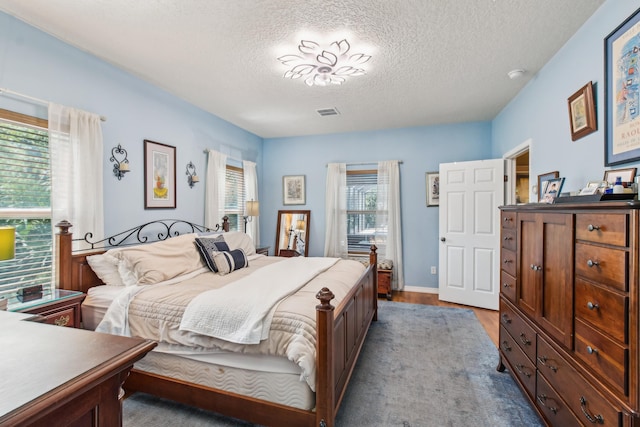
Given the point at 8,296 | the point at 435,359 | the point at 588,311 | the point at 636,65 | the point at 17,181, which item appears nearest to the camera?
the point at 588,311

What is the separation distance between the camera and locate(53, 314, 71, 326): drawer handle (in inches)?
78.0

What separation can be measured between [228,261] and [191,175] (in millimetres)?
1429

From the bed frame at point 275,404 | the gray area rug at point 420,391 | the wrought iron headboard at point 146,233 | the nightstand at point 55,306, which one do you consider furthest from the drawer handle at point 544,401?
the wrought iron headboard at point 146,233

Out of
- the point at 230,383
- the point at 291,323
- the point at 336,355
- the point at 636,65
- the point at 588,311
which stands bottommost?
the point at 230,383

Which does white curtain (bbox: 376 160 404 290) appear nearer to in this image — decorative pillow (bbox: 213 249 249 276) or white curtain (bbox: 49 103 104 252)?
decorative pillow (bbox: 213 249 249 276)

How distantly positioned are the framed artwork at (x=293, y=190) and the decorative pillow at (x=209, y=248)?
2352 millimetres

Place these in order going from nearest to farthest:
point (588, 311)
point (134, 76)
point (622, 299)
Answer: point (622, 299), point (588, 311), point (134, 76)

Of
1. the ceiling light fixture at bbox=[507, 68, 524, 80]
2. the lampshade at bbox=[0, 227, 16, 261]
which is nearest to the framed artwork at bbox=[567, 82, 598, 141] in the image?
the ceiling light fixture at bbox=[507, 68, 524, 80]

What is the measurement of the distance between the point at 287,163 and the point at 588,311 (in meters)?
4.78

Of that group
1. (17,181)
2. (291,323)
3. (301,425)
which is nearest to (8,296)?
(17,181)

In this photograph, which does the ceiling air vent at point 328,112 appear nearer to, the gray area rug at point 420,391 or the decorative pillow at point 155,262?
the decorative pillow at point 155,262

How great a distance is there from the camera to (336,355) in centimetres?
189

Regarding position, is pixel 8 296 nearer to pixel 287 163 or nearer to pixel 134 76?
pixel 134 76

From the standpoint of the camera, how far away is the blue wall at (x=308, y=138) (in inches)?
82.7
